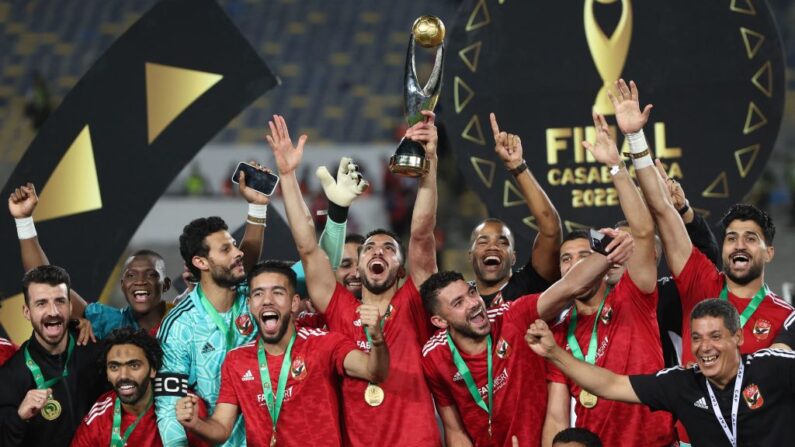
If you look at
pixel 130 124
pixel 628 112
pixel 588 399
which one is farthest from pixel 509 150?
pixel 130 124

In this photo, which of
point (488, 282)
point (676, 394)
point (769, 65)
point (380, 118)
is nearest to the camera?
point (676, 394)

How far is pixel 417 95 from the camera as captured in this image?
5.22 m

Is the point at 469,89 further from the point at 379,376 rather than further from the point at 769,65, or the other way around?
the point at 379,376

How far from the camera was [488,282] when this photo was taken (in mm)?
5629

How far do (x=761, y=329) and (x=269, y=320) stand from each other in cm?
200

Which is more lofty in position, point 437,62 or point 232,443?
point 437,62

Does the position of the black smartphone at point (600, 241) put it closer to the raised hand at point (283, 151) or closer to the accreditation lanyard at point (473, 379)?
the accreditation lanyard at point (473, 379)

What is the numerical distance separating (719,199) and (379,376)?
104 inches

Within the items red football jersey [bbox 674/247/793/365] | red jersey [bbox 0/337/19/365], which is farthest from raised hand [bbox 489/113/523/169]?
red jersey [bbox 0/337/19/365]

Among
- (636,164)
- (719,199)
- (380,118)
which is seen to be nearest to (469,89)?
(719,199)

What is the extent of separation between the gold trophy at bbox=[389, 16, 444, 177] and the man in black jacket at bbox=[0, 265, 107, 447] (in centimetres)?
157

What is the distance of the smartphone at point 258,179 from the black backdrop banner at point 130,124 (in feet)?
4.30

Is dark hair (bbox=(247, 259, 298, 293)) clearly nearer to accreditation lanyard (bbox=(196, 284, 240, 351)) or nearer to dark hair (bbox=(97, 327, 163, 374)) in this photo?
accreditation lanyard (bbox=(196, 284, 240, 351))

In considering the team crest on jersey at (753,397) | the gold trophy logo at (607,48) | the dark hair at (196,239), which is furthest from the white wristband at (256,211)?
the team crest on jersey at (753,397)
